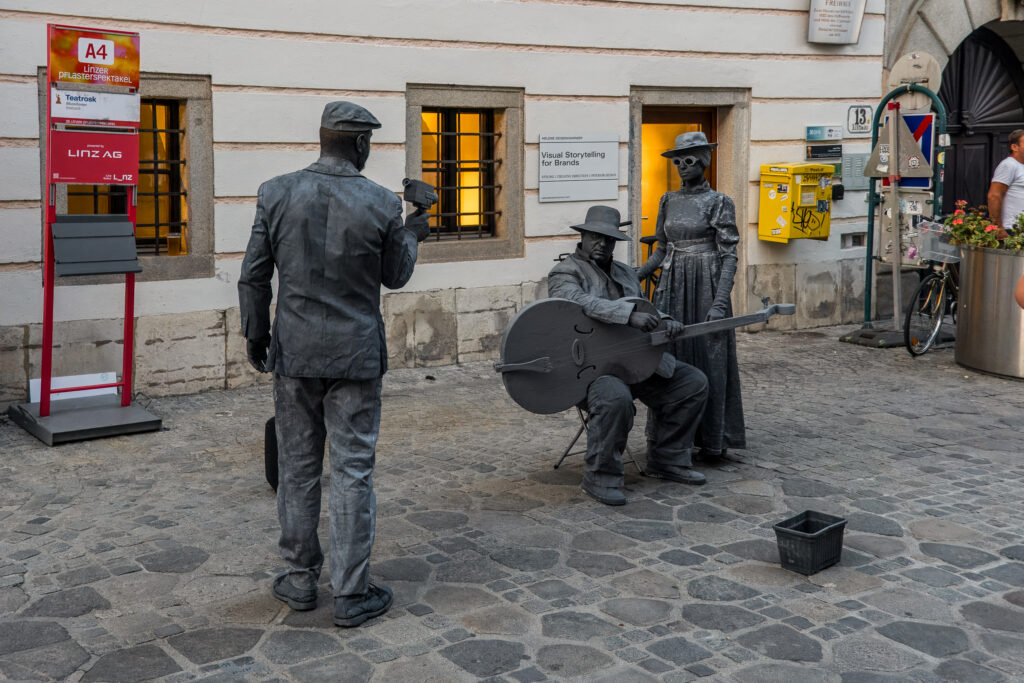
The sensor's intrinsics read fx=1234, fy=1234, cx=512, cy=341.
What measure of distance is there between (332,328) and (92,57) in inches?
149

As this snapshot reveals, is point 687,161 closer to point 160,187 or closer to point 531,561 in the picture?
point 531,561

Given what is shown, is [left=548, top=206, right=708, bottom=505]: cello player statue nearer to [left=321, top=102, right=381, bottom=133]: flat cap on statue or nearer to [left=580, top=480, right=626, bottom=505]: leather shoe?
[left=580, top=480, right=626, bottom=505]: leather shoe

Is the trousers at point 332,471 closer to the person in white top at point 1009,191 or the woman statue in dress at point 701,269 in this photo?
the woman statue in dress at point 701,269

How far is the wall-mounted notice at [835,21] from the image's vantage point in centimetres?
1198

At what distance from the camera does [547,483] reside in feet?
21.8

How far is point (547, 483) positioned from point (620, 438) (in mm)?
548

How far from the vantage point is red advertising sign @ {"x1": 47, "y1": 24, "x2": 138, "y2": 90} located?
734 centimetres

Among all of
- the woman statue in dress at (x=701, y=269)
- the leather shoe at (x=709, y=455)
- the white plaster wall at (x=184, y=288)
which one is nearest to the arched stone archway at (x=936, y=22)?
the white plaster wall at (x=184, y=288)

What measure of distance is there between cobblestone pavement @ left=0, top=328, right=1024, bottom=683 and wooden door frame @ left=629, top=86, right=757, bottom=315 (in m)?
3.59

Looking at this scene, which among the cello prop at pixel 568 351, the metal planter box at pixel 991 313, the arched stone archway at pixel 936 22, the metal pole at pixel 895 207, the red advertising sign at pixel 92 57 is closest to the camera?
the cello prop at pixel 568 351

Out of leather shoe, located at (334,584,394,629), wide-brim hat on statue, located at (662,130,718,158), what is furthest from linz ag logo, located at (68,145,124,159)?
leather shoe, located at (334,584,394,629)

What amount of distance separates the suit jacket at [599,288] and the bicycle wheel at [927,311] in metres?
4.81

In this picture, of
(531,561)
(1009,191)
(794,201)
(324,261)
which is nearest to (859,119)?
(794,201)

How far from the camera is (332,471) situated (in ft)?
15.5
